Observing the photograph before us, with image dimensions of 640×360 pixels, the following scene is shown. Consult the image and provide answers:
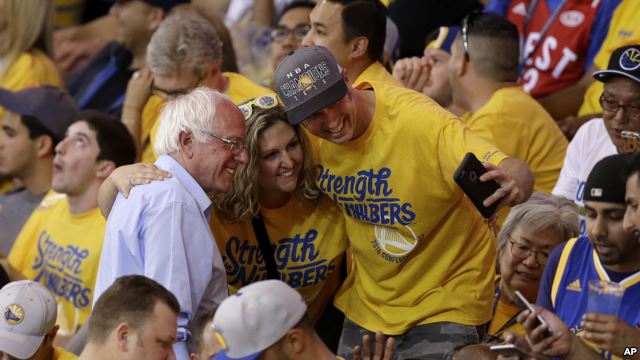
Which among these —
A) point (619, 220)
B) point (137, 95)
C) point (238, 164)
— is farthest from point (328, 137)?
point (137, 95)

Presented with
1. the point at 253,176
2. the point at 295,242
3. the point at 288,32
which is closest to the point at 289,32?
the point at 288,32

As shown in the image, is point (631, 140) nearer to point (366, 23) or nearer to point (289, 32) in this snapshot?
point (366, 23)

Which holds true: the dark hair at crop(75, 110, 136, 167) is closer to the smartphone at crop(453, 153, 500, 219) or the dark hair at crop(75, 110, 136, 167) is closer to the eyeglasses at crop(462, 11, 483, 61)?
the eyeglasses at crop(462, 11, 483, 61)

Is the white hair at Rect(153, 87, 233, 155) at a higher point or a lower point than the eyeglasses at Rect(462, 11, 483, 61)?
higher

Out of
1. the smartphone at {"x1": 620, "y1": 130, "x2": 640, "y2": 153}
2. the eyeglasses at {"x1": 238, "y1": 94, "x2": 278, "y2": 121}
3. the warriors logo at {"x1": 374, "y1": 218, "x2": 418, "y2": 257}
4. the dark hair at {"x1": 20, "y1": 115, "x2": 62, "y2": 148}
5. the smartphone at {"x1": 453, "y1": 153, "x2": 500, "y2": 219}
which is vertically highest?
the smartphone at {"x1": 453, "y1": 153, "x2": 500, "y2": 219}

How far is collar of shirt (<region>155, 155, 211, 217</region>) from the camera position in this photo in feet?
17.2

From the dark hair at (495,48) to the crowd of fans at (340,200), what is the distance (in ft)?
0.04

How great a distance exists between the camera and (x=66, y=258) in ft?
23.1

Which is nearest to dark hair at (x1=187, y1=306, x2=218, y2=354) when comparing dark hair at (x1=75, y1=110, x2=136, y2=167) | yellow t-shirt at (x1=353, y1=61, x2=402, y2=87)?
yellow t-shirt at (x1=353, y1=61, x2=402, y2=87)

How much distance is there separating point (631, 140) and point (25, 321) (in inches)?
120

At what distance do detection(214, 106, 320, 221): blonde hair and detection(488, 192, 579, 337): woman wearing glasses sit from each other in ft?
3.64

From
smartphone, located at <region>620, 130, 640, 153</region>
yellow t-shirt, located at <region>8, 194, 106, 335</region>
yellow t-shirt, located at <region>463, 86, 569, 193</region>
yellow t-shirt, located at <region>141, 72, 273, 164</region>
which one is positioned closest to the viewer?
smartphone, located at <region>620, 130, 640, 153</region>

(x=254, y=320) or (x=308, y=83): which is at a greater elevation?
(x=308, y=83)

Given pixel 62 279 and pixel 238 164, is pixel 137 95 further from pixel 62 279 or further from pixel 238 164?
pixel 238 164
